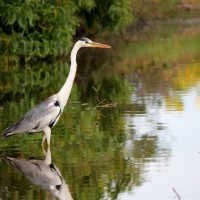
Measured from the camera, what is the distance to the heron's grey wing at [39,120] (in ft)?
41.2

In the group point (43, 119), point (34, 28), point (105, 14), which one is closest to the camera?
point (43, 119)

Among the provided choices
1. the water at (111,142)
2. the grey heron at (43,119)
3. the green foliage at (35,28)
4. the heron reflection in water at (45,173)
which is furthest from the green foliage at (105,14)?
the heron reflection in water at (45,173)

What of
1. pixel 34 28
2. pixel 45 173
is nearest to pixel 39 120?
pixel 45 173

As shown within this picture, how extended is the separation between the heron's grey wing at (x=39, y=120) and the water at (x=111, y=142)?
0.88 feet

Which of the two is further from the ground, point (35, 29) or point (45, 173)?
point (35, 29)

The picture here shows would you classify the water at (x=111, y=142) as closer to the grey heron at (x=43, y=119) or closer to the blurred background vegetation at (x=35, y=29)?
the grey heron at (x=43, y=119)

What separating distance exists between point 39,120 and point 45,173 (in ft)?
6.01

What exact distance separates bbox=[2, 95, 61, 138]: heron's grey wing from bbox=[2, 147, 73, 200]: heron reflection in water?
38 centimetres

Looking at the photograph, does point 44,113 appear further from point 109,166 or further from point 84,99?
point 84,99

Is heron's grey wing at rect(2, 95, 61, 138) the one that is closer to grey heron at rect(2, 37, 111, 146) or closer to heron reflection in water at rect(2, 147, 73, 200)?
grey heron at rect(2, 37, 111, 146)

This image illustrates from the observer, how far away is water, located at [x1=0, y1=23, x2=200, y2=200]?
9.95 metres

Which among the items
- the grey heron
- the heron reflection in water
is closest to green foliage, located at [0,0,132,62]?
the grey heron

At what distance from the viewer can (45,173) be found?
35.6 ft

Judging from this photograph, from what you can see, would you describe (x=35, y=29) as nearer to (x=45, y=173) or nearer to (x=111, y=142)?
(x=111, y=142)
